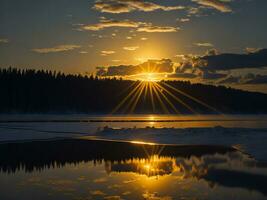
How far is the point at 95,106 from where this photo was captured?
150000 millimetres

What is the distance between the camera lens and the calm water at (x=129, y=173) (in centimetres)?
1306

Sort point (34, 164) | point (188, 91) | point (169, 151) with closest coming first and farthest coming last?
point (34, 164) < point (169, 151) < point (188, 91)

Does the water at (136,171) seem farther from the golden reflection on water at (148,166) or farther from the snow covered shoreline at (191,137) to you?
the snow covered shoreline at (191,137)

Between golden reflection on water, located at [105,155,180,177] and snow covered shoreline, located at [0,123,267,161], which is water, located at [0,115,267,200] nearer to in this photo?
golden reflection on water, located at [105,155,180,177]

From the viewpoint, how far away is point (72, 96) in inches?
5615

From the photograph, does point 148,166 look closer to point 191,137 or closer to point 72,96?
point 191,137

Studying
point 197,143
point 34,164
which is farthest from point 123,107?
point 34,164

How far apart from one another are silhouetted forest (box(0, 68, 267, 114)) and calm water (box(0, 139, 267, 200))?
102 m

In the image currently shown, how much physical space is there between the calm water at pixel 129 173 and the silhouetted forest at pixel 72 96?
10157 cm

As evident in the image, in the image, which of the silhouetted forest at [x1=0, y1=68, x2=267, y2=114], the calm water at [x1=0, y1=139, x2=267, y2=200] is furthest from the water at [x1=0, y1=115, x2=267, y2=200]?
the silhouetted forest at [x1=0, y1=68, x2=267, y2=114]

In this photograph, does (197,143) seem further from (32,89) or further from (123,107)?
(123,107)

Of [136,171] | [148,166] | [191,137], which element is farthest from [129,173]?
[191,137]

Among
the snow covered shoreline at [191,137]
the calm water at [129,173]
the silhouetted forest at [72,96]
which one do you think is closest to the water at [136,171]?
the calm water at [129,173]

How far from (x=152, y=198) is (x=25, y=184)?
493 centimetres
